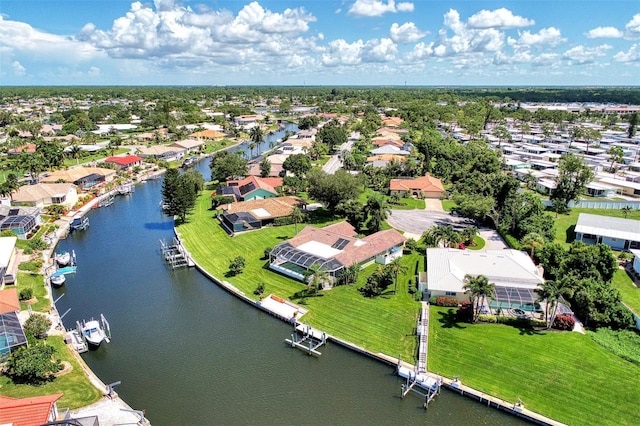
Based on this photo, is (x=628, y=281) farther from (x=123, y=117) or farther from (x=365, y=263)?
(x=123, y=117)

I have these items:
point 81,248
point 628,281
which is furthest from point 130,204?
point 628,281

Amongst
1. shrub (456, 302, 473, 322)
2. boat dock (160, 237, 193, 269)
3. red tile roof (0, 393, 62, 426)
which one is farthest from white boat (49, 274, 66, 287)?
shrub (456, 302, 473, 322)

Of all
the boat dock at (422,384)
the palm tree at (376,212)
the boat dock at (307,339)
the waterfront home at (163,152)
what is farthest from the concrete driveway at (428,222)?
the waterfront home at (163,152)

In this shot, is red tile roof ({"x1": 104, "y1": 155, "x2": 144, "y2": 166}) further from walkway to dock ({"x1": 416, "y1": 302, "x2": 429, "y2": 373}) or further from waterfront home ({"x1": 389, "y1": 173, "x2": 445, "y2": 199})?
walkway to dock ({"x1": 416, "y1": 302, "x2": 429, "y2": 373})

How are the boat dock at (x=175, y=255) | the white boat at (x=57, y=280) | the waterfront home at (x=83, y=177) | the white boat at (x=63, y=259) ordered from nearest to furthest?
the white boat at (x=57, y=280), the white boat at (x=63, y=259), the boat dock at (x=175, y=255), the waterfront home at (x=83, y=177)

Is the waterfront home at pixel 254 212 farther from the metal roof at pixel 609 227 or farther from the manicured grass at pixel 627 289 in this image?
the manicured grass at pixel 627 289
